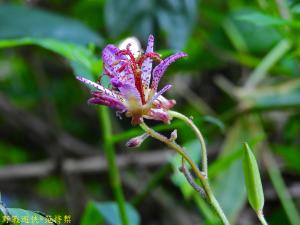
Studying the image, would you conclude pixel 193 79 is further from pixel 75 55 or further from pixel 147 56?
pixel 147 56

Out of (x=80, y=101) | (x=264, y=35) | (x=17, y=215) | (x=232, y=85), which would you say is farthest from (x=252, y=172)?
(x=80, y=101)

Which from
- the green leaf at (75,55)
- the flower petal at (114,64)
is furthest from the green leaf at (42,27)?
the flower petal at (114,64)

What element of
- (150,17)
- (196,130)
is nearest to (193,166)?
(196,130)

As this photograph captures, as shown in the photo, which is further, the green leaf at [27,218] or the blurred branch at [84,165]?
the blurred branch at [84,165]

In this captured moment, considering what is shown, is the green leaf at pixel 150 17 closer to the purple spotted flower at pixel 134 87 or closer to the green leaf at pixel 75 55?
the green leaf at pixel 75 55

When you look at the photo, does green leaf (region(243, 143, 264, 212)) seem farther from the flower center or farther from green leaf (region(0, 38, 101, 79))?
green leaf (region(0, 38, 101, 79))

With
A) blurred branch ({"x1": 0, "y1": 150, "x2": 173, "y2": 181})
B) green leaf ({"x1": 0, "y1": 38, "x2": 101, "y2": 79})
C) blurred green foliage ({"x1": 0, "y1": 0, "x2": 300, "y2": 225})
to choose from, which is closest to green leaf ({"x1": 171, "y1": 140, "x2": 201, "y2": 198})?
blurred green foliage ({"x1": 0, "y1": 0, "x2": 300, "y2": 225})
